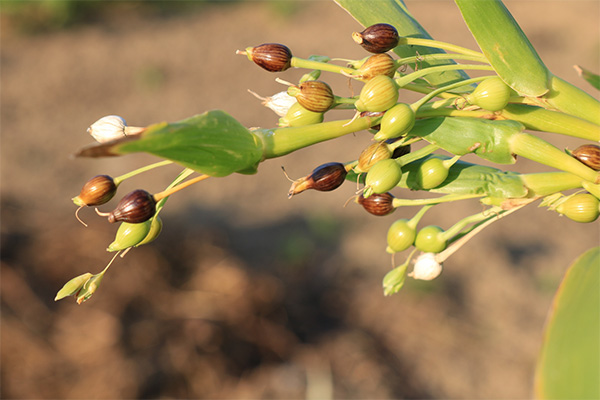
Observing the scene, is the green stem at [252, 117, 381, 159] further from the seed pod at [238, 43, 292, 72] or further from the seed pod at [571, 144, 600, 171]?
the seed pod at [571, 144, 600, 171]

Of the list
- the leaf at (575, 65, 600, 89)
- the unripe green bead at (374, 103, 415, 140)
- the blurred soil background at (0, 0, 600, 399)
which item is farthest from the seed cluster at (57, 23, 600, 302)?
the blurred soil background at (0, 0, 600, 399)

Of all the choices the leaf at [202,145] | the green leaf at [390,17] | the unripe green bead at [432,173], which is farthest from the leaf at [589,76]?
the leaf at [202,145]

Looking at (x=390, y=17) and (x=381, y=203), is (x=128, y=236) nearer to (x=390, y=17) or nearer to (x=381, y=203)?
(x=381, y=203)

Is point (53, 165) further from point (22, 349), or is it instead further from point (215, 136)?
point (215, 136)

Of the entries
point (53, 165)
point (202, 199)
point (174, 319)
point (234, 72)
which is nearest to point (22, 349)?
point (174, 319)

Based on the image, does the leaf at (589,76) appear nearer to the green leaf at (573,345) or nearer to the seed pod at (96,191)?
the green leaf at (573,345)

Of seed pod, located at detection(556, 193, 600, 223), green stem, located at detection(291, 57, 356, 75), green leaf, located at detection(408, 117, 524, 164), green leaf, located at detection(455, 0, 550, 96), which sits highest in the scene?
green leaf, located at detection(455, 0, 550, 96)
